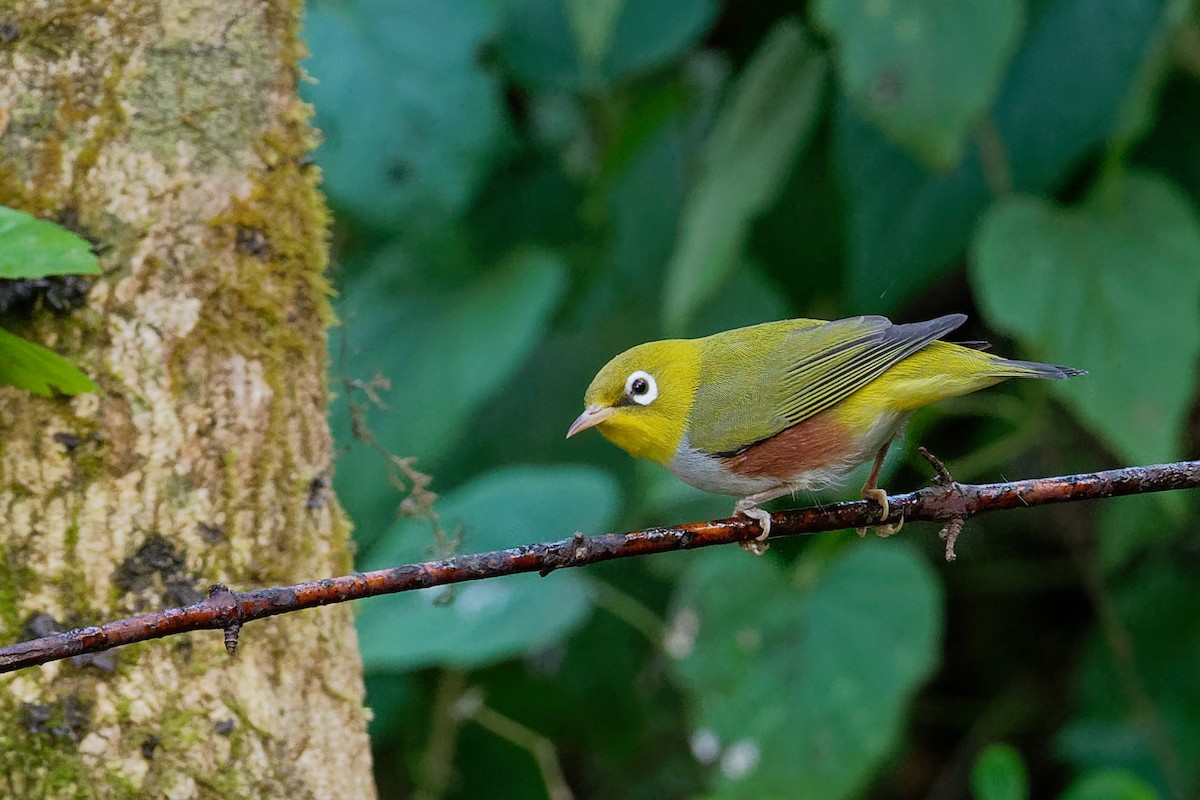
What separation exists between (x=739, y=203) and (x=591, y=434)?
1.07 m

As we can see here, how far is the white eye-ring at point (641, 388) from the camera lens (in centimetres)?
235

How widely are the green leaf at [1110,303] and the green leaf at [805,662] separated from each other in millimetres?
673

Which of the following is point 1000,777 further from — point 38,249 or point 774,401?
point 38,249

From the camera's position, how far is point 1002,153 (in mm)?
3928

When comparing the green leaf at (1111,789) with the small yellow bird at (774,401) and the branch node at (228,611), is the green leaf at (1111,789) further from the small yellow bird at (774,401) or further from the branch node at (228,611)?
the branch node at (228,611)

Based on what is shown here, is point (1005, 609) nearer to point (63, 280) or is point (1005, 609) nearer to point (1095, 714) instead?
point (1095, 714)

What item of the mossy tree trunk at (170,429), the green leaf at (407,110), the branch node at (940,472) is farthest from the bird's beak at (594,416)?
the green leaf at (407,110)

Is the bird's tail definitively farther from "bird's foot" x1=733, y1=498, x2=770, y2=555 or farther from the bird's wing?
"bird's foot" x1=733, y1=498, x2=770, y2=555

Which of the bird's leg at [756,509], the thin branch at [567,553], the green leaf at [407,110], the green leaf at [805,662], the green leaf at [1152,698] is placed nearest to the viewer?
the thin branch at [567,553]

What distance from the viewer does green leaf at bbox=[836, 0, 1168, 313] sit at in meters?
3.81

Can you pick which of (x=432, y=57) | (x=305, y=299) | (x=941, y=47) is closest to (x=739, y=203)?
(x=941, y=47)

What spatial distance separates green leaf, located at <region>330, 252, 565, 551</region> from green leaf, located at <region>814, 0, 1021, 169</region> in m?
1.12

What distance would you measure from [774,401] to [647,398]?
240 millimetres

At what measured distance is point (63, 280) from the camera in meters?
1.87
